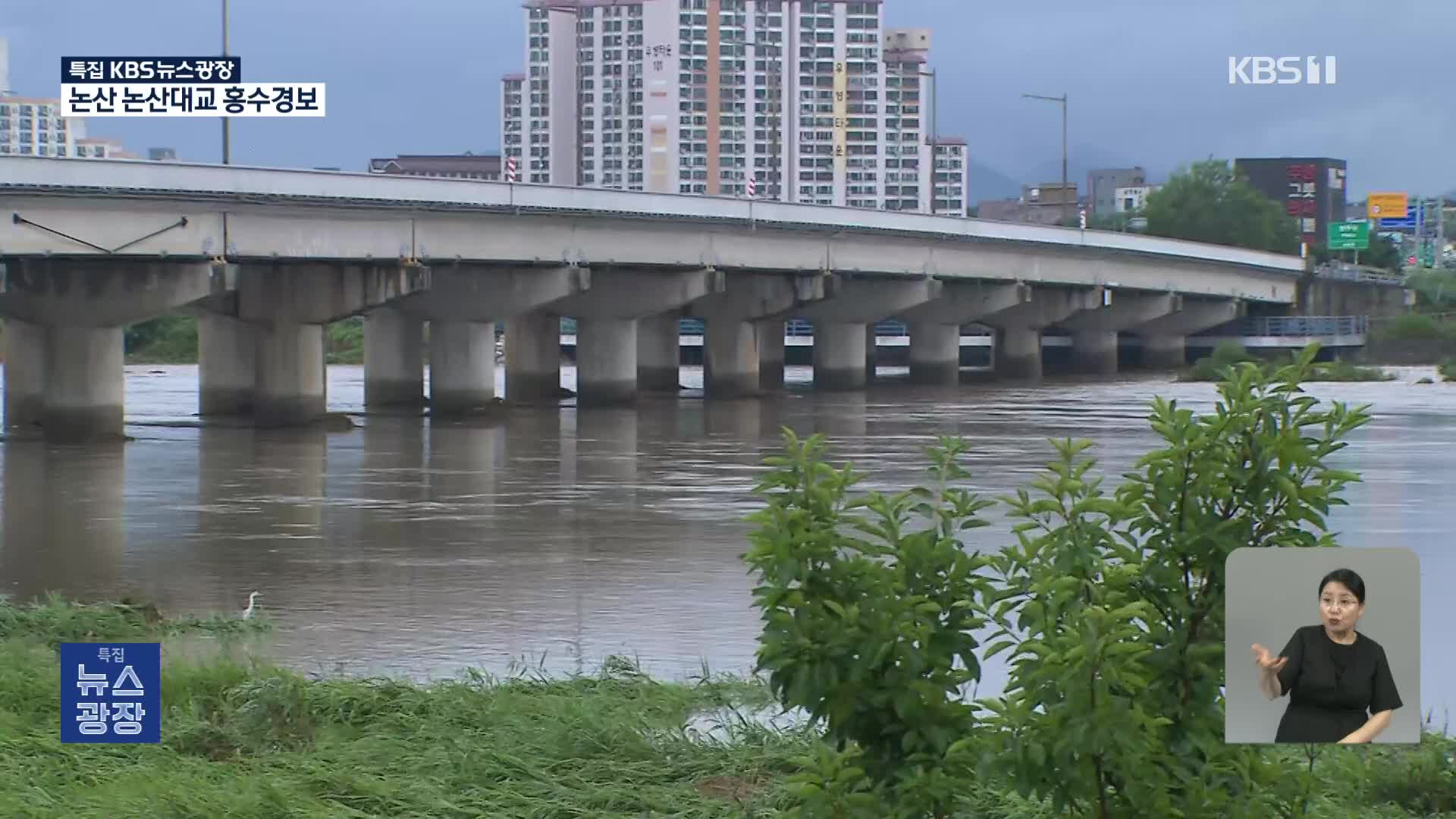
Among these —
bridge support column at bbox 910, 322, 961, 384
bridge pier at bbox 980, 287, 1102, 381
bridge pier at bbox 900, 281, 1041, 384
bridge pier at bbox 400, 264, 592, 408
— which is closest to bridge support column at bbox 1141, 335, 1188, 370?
bridge pier at bbox 980, 287, 1102, 381

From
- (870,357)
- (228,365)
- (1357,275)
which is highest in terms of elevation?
(1357,275)

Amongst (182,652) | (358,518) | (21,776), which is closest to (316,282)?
(358,518)

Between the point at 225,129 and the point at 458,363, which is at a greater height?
the point at 225,129

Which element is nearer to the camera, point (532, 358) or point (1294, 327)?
point (532, 358)

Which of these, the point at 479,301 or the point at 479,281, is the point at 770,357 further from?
the point at 479,281

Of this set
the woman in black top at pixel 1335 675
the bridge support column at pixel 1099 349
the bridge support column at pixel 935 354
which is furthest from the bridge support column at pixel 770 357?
the woman in black top at pixel 1335 675

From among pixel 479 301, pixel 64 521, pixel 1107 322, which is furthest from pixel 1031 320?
pixel 64 521

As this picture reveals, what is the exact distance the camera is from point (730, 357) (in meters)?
74.9

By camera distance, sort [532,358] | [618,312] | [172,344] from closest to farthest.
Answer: [618,312], [532,358], [172,344]

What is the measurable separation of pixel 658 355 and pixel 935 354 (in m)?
14.6

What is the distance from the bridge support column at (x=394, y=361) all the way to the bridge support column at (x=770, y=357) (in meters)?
23.1

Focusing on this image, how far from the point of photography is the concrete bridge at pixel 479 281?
153 feet
